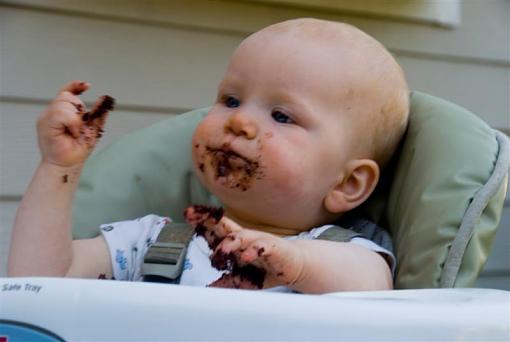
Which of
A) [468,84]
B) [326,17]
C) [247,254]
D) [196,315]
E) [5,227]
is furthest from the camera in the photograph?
[468,84]

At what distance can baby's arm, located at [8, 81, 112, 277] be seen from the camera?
0.98 metres

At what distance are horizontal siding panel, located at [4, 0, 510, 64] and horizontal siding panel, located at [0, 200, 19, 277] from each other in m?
0.44

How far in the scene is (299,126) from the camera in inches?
44.1

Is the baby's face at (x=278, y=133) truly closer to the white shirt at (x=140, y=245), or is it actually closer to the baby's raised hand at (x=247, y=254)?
the white shirt at (x=140, y=245)

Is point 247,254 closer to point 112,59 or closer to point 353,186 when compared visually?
point 353,186

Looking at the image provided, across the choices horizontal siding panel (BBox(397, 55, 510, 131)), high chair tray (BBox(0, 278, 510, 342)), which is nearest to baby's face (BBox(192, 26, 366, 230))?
high chair tray (BBox(0, 278, 510, 342))

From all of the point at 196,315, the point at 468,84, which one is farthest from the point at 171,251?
the point at 468,84

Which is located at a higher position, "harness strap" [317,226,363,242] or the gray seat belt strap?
A: "harness strap" [317,226,363,242]

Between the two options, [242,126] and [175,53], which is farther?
[175,53]

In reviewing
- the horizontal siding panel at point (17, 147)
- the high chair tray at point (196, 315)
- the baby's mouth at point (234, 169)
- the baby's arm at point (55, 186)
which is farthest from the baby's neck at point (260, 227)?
the horizontal siding panel at point (17, 147)

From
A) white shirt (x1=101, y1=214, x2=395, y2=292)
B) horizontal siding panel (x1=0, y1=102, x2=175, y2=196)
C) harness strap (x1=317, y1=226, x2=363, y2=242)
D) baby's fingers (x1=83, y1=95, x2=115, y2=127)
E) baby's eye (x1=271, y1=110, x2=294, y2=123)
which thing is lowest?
horizontal siding panel (x1=0, y1=102, x2=175, y2=196)

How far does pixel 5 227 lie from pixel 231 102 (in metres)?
0.71

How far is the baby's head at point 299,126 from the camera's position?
1.09 meters

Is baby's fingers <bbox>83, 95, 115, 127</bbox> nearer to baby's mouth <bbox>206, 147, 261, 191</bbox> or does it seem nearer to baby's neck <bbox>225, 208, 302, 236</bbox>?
baby's mouth <bbox>206, 147, 261, 191</bbox>
